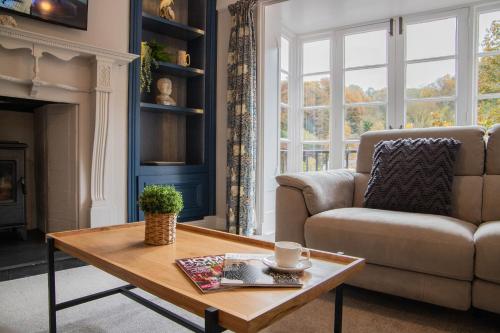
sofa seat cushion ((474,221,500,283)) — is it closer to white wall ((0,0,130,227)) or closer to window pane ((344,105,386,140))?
white wall ((0,0,130,227))

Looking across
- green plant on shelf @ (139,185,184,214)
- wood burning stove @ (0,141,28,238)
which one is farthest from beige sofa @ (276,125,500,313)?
wood burning stove @ (0,141,28,238)

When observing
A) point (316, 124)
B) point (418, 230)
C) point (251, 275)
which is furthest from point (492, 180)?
point (316, 124)

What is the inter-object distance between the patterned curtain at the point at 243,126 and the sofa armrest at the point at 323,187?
3.82ft

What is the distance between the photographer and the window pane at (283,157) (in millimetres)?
4368

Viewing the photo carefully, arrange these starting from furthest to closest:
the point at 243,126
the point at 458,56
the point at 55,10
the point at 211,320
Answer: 1. the point at 458,56
2. the point at 243,126
3. the point at 55,10
4. the point at 211,320

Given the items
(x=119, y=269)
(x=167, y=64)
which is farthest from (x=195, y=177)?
(x=119, y=269)

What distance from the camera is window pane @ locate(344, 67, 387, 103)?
4.21m

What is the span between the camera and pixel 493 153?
2.03 metres

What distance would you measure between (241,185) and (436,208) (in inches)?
71.8

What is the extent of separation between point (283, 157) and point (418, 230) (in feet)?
9.44

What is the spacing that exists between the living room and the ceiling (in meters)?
0.03

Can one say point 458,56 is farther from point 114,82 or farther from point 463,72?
point 114,82

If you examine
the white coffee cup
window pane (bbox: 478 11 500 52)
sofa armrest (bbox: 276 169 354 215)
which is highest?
window pane (bbox: 478 11 500 52)

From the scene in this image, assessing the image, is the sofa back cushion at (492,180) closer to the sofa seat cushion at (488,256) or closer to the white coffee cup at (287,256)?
the sofa seat cushion at (488,256)
